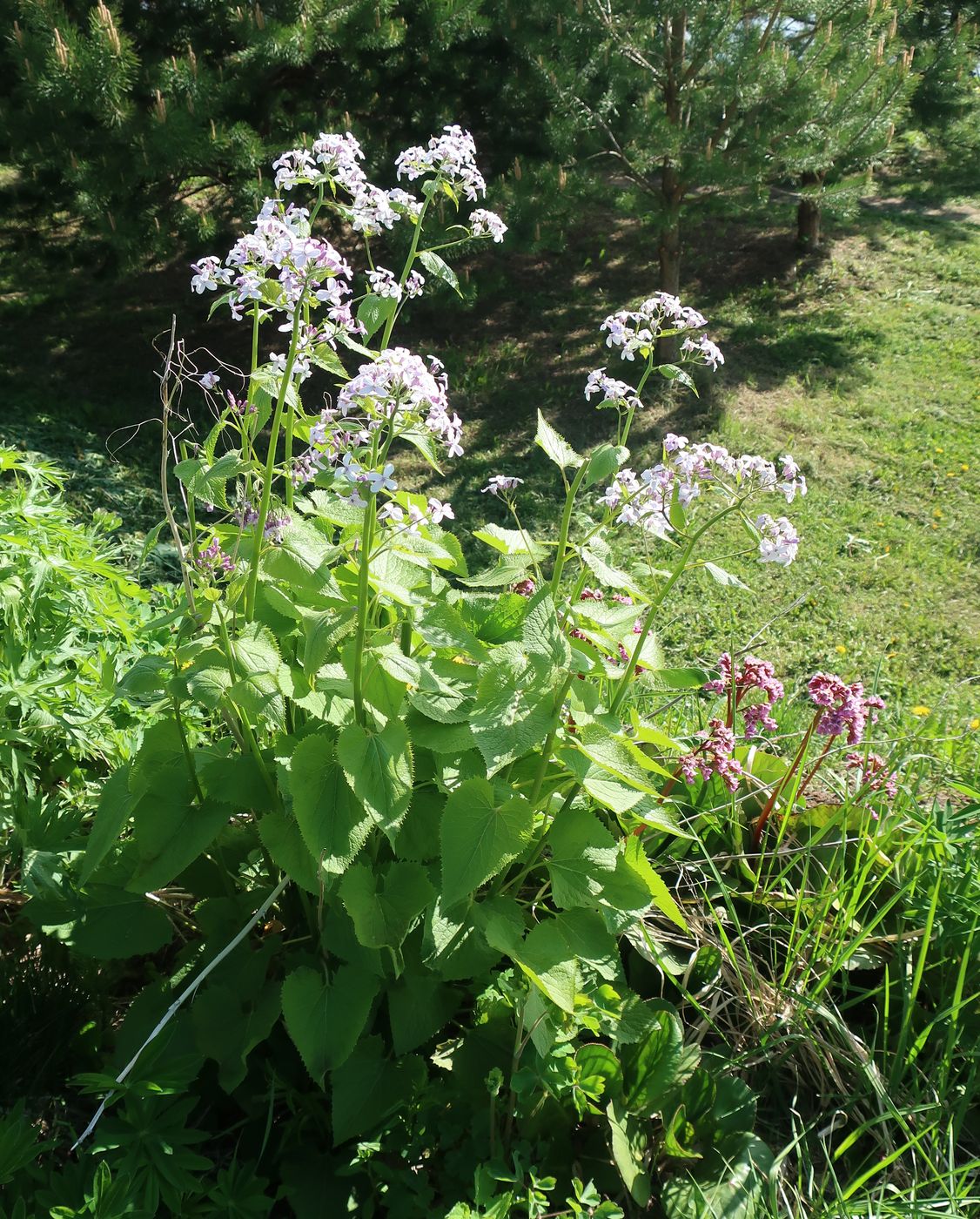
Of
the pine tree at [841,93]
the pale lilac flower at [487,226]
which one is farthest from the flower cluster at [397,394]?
the pine tree at [841,93]

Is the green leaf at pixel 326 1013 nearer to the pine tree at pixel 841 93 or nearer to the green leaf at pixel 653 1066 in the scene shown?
the green leaf at pixel 653 1066

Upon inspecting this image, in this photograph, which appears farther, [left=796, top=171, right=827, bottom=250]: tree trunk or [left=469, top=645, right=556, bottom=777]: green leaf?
[left=796, top=171, right=827, bottom=250]: tree trunk

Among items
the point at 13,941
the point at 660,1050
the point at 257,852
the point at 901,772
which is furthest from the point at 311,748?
the point at 901,772

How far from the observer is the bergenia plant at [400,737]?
56.9 inches

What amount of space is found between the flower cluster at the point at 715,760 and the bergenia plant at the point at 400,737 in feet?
1.15

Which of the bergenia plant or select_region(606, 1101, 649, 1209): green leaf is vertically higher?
the bergenia plant

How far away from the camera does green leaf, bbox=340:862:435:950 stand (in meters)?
1.47

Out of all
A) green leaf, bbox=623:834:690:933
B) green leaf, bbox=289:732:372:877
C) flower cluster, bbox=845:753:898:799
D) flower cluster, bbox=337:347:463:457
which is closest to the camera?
flower cluster, bbox=337:347:463:457

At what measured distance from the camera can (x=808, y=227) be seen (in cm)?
789

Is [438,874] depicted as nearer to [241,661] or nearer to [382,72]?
[241,661]

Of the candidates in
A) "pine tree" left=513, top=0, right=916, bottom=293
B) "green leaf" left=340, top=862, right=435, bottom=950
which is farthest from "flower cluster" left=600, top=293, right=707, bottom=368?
"pine tree" left=513, top=0, right=916, bottom=293

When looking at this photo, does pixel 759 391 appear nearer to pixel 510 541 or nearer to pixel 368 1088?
pixel 510 541

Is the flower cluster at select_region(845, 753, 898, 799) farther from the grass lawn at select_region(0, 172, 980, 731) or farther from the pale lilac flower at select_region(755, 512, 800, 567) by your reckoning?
the grass lawn at select_region(0, 172, 980, 731)

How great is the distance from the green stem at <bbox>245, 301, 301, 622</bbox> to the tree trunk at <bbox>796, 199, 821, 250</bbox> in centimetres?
738
